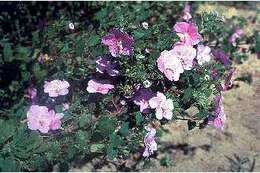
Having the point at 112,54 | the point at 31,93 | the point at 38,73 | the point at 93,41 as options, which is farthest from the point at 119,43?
the point at 31,93

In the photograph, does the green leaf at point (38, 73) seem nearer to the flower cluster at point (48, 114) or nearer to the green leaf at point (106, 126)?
the flower cluster at point (48, 114)

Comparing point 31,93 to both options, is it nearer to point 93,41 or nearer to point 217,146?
point 93,41

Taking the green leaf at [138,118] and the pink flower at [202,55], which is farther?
the pink flower at [202,55]

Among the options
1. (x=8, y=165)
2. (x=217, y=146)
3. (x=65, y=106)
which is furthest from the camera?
(x=217, y=146)

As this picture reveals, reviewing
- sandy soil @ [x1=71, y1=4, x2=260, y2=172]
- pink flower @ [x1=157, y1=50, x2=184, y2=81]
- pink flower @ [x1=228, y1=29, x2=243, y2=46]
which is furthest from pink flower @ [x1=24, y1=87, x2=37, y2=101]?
pink flower @ [x1=228, y1=29, x2=243, y2=46]

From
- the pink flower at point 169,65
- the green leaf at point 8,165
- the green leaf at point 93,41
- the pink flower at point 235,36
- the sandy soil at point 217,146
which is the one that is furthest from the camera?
the pink flower at point 235,36

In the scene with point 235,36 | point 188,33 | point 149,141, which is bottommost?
point 235,36

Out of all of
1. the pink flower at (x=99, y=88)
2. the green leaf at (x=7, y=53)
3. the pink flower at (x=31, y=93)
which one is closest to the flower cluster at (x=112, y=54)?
the pink flower at (x=99, y=88)
